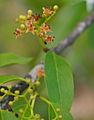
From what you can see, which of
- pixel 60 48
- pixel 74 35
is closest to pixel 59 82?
pixel 60 48

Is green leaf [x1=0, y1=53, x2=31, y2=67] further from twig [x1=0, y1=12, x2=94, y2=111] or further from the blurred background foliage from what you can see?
the blurred background foliage

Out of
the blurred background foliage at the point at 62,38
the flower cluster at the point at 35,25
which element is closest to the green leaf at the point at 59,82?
the flower cluster at the point at 35,25

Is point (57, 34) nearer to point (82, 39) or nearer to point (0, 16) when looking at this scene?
point (82, 39)

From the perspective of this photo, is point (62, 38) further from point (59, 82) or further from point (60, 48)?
point (59, 82)

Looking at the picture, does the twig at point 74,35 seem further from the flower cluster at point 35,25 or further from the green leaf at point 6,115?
the green leaf at point 6,115

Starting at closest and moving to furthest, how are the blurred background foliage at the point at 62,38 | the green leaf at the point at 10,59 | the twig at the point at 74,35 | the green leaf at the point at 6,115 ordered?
the green leaf at the point at 6,115 < the green leaf at the point at 10,59 < the twig at the point at 74,35 < the blurred background foliage at the point at 62,38

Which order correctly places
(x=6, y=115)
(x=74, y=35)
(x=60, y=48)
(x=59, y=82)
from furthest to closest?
1. (x=74, y=35)
2. (x=60, y=48)
3. (x=59, y=82)
4. (x=6, y=115)
